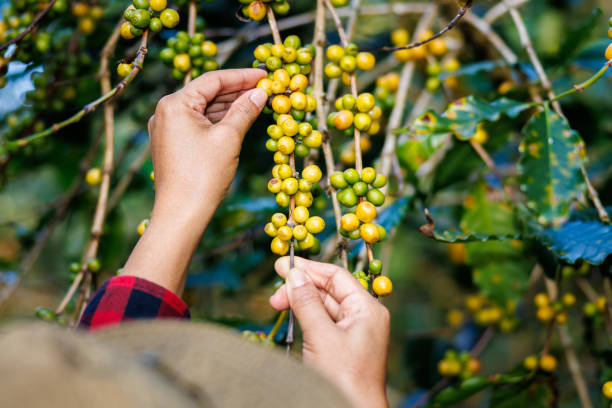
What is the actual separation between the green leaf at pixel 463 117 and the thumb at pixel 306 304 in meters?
0.49

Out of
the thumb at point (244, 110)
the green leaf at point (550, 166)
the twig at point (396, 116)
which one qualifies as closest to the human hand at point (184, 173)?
the thumb at point (244, 110)

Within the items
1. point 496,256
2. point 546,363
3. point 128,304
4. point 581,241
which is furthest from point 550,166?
point 128,304

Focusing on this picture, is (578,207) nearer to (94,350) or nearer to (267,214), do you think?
(267,214)

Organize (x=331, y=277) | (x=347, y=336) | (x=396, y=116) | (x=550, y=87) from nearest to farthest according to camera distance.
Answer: (x=347, y=336) → (x=331, y=277) → (x=550, y=87) → (x=396, y=116)

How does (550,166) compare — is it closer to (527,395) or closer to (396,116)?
(396,116)

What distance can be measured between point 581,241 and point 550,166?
187 millimetres

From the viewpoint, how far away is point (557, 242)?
1.05 meters

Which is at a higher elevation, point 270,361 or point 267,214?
point 270,361

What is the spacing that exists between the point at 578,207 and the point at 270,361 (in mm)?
1000

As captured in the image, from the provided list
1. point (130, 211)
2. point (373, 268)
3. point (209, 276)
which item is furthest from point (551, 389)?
point (130, 211)

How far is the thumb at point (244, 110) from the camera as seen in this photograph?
3.09ft

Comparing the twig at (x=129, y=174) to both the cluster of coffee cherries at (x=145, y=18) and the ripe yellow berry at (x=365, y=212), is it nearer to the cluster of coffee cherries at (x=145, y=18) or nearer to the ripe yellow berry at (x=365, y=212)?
the cluster of coffee cherries at (x=145, y=18)

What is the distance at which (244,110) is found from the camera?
0.95m

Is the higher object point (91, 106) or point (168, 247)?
point (91, 106)
